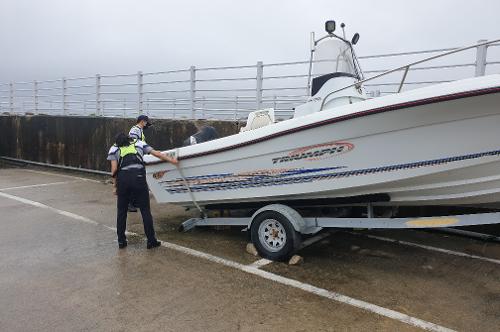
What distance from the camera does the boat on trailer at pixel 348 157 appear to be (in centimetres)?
394

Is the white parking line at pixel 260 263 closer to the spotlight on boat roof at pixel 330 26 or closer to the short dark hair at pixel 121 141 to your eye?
the short dark hair at pixel 121 141

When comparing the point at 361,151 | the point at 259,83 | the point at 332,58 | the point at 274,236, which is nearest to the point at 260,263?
the point at 274,236

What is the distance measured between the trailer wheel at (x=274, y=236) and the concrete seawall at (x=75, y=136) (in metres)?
3.69

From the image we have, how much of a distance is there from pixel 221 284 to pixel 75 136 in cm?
995

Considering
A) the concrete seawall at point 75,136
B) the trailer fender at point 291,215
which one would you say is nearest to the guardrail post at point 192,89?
the concrete seawall at point 75,136

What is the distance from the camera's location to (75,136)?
1300cm

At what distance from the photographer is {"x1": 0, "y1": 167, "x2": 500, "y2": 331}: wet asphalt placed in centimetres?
365

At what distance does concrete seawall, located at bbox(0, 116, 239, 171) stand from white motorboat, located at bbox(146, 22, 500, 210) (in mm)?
3342

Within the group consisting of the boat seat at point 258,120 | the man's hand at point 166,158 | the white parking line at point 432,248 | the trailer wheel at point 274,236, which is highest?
the boat seat at point 258,120

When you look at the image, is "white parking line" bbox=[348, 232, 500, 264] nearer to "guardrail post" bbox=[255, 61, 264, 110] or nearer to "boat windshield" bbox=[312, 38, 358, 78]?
"boat windshield" bbox=[312, 38, 358, 78]

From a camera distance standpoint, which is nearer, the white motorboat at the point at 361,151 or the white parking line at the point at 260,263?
the white motorboat at the point at 361,151

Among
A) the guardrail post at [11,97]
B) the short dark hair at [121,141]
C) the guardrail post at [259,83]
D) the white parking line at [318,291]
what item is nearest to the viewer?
the white parking line at [318,291]

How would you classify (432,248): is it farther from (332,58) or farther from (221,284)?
(221,284)

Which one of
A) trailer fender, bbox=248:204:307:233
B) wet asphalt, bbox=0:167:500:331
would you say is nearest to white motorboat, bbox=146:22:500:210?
trailer fender, bbox=248:204:307:233
